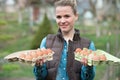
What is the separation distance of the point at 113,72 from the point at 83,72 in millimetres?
3743

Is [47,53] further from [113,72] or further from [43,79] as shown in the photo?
[113,72]

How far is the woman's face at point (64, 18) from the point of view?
122 inches

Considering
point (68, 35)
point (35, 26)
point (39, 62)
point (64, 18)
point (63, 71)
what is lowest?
point (35, 26)

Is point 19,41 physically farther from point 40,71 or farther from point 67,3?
point 40,71

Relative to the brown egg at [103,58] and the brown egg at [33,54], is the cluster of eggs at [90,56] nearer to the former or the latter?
the brown egg at [103,58]

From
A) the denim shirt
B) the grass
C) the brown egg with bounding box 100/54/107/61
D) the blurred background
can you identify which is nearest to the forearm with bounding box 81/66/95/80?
the denim shirt

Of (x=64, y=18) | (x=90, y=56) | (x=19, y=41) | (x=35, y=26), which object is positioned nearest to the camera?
(x=90, y=56)

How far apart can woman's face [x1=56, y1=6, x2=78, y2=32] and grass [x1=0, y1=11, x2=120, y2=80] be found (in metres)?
5.76

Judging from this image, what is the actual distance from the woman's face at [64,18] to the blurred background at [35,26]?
258 inches

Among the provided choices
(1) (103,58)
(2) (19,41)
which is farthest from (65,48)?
(2) (19,41)

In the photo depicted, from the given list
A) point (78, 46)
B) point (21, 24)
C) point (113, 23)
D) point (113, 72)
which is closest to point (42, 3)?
point (21, 24)

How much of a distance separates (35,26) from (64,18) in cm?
1592

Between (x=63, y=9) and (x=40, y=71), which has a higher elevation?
(x=63, y=9)

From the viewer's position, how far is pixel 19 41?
1583 centimetres
